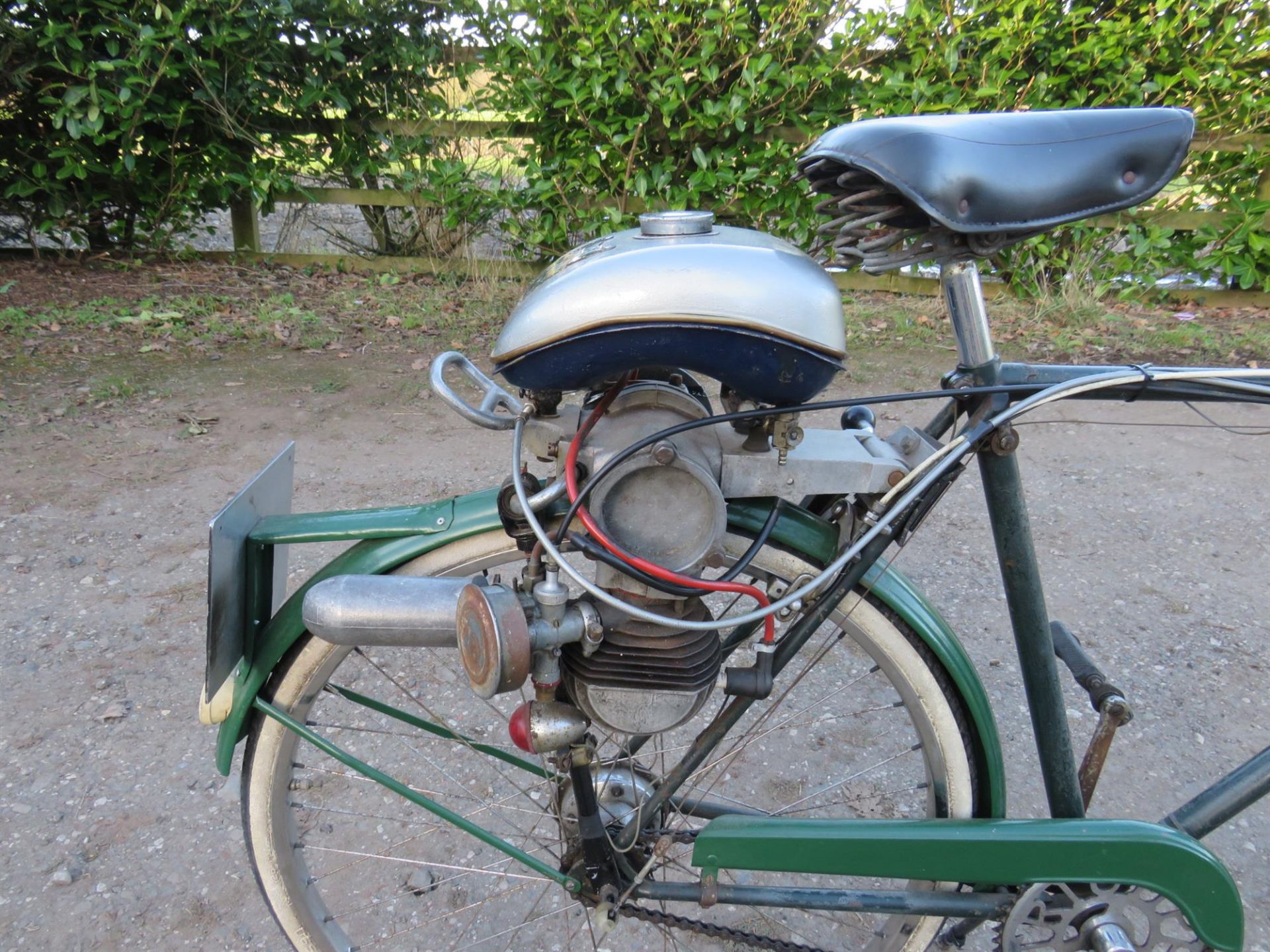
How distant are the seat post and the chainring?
82cm

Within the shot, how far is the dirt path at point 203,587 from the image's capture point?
2004mm

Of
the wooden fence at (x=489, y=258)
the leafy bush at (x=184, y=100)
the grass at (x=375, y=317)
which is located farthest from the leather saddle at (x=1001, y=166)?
the leafy bush at (x=184, y=100)

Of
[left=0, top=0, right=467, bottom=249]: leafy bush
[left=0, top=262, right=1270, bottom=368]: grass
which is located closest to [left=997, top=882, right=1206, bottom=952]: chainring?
[left=0, top=262, right=1270, bottom=368]: grass

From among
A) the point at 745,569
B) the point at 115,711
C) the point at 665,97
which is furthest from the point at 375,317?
the point at 745,569

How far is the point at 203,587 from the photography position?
9.56 ft

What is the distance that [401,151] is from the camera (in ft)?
18.7

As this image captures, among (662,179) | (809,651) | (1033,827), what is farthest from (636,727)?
(662,179)

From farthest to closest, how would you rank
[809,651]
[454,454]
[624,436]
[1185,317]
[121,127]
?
1. [1185,317]
2. [121,127]
3. [454,454]
4. [809,651]
5. [624,436]

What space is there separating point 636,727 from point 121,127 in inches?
208

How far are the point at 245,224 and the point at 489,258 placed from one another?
1.62 meters

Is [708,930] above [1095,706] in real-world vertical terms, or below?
below

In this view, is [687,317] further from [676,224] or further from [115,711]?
[115,711]

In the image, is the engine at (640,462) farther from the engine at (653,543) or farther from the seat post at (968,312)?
the seat post at (968,312)

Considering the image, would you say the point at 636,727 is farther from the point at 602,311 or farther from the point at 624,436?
the point at 602,311
